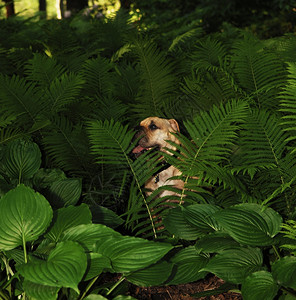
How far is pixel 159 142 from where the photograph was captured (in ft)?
8.93

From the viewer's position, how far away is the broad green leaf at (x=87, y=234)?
206 centimetres

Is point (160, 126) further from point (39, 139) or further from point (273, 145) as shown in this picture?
point (39, 139)

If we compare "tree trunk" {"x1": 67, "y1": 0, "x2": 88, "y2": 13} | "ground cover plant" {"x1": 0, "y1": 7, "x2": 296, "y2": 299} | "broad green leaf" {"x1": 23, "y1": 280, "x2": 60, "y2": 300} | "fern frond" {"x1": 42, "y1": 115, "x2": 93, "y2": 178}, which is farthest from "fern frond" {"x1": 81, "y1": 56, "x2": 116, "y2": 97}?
"tree trunk" {"x1": 67, "y1": 0, "x2": 88, "y2": 13}

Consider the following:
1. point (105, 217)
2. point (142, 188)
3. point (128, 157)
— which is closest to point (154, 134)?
point (128, 157)

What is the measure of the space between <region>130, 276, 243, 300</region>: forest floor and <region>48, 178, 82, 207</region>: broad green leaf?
596 millimetres

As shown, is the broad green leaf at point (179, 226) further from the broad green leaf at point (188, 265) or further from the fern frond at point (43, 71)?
the fern frond at point (43, 71)

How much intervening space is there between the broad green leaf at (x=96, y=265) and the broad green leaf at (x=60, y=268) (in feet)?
0.38

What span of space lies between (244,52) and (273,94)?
0.46m

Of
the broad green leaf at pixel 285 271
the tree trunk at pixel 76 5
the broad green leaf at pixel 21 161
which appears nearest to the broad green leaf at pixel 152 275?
the broad green leaf at pixel 285 271

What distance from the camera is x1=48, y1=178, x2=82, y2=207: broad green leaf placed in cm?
254

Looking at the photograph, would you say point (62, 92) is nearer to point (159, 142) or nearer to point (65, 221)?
point (159, 142)

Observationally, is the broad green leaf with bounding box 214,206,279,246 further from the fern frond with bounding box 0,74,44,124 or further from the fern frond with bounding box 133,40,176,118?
the fern frond with bounding box 0,74,44,124

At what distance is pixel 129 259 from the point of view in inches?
78.6

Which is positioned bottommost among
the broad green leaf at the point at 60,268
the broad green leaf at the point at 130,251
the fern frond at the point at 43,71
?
the broad green leaf at the point at 130,251
